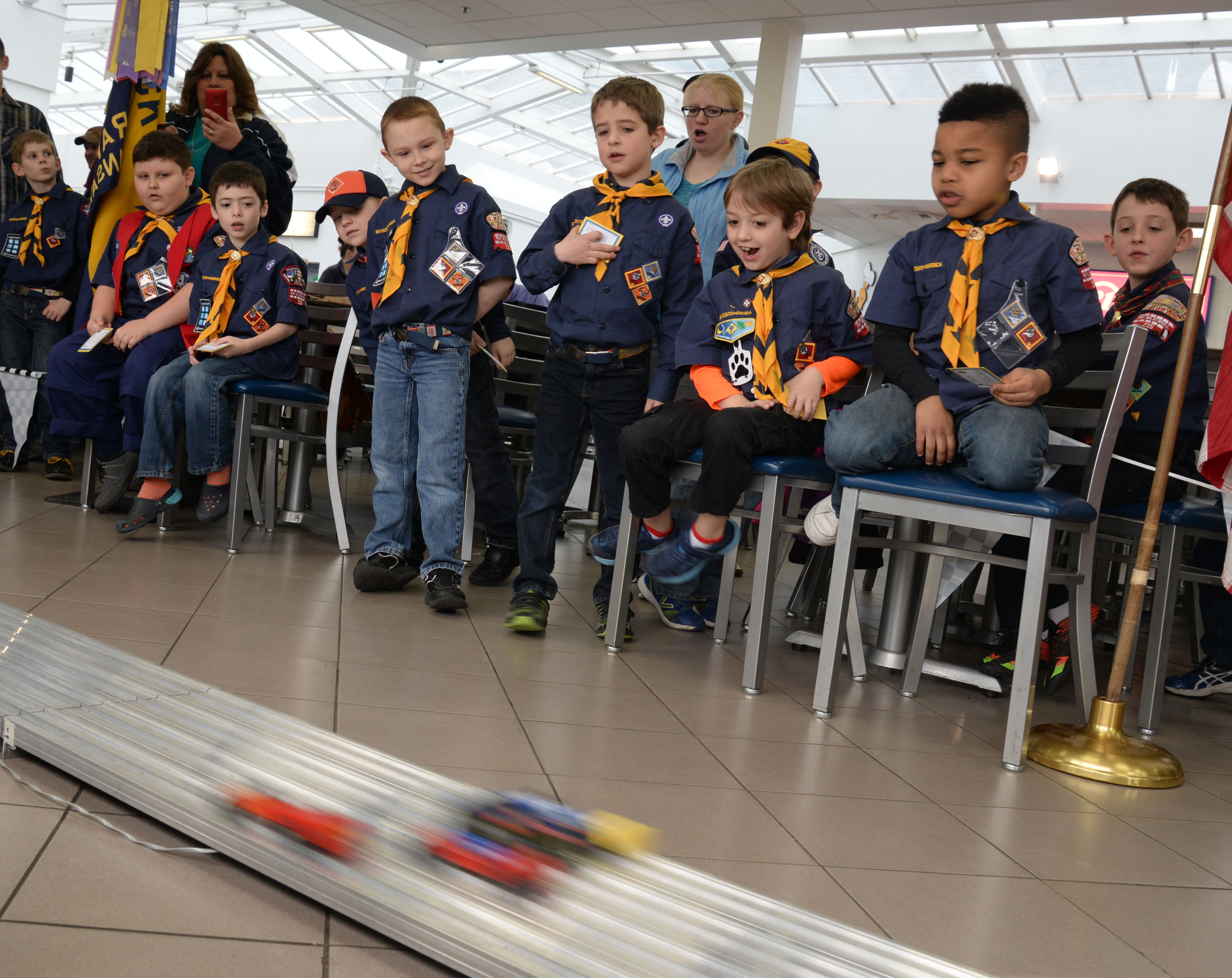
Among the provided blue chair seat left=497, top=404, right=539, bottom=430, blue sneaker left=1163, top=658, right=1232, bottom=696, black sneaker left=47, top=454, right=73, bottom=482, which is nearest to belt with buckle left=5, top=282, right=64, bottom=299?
black sneaker left=47, top=454, right=73, bottom=482

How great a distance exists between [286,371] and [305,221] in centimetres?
1680

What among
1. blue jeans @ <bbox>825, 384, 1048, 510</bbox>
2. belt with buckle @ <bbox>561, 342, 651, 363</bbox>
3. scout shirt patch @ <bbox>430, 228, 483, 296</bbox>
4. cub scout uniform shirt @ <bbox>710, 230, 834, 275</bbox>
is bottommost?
blue jeans @ <bbox>825, 384, 1048, 510</bbox>

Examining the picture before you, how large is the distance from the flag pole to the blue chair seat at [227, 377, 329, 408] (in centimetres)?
236

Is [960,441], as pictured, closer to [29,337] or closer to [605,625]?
[605,625]

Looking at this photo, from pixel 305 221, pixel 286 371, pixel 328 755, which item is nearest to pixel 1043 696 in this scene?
pixel 328 755

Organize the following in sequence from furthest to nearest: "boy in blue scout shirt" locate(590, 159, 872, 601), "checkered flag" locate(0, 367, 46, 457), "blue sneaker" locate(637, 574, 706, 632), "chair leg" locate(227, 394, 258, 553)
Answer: "checkered flag" locate(0, 367, 46, 457) → "chair leg" locate(227, 394, 258, 553) → "blue sneaker" locate(637, 574, 706, 632) → "boy in blue scout shirt" locate(590, 159, 872, 601)

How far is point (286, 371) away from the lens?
343 cm

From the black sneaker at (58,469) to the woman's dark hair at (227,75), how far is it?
1454 millimetres

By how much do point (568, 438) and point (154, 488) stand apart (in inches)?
54.8

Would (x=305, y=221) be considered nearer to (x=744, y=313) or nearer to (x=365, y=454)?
(x=365, y=454)

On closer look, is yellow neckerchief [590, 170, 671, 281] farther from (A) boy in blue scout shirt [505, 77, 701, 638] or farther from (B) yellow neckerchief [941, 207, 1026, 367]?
(B) yellow neckerchief [941, 207, 1026, 367]

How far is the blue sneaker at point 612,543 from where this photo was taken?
2.54m

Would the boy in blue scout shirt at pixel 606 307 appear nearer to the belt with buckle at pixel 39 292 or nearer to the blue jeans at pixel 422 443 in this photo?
the blue jeans at pixel 422 443

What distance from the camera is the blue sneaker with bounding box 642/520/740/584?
237 centimetres
